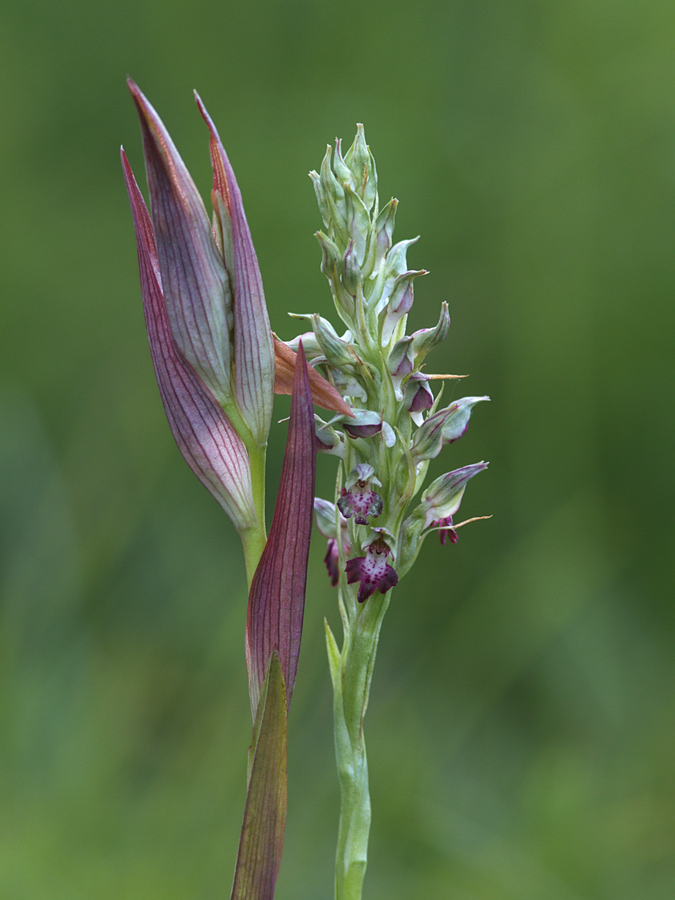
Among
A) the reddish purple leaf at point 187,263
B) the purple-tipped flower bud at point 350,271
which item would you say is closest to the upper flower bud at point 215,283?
the reddish purple leaf at point 187,263

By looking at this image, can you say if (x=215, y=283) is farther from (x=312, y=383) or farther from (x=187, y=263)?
(x=312, y=383)

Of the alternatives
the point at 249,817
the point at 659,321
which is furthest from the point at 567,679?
the point at 249,817

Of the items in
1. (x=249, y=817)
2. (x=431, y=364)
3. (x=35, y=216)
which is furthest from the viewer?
(x=35, y=216)

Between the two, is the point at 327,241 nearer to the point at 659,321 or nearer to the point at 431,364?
the point at 431,364

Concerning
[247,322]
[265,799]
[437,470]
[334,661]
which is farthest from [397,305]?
[437,470]

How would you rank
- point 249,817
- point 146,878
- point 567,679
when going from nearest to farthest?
point 249,817, point 146,878, point 567,679

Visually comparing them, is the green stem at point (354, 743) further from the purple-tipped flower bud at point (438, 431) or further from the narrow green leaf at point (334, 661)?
the purple-tipped flower bud at point (438, 431)

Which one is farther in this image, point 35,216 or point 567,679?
point 35,216
